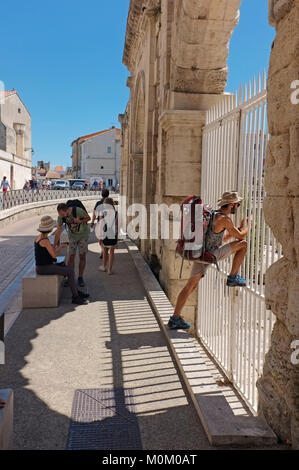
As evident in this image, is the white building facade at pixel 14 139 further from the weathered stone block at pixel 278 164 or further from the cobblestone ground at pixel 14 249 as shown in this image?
the weathered stone block at pixel 278 164

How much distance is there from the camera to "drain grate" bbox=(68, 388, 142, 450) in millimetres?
2822

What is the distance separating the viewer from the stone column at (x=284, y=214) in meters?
2.41

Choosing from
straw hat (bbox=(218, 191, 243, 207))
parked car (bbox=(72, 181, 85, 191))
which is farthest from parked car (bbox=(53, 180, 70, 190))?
straw hat (bbox=(218, 191, 243, 207))

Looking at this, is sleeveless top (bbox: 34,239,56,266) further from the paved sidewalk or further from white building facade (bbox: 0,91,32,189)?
white building facade (bbox: 0,91,32,189)

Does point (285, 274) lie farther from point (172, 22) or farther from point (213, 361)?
point (172, 22)

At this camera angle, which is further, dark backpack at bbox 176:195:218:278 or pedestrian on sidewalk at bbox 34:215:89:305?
pedestrian on sidewalk at bbox 34:215:89:305

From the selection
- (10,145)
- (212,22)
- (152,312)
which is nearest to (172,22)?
(212,22)

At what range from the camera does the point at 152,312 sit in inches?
230

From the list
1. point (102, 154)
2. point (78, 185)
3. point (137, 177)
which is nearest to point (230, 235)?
point (137, 177)

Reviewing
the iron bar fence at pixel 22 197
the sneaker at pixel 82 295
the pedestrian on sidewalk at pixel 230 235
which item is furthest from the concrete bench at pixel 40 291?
the iron bar fence at pixel 22 197

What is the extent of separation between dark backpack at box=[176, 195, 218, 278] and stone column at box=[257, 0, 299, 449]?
139cm

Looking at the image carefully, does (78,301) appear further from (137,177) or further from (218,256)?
(137,177)

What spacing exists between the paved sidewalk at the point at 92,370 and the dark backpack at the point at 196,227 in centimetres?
112

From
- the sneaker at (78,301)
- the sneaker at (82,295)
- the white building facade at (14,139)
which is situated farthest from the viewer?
the white building facade at (14,139)
